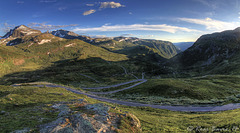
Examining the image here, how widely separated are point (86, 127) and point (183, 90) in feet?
195

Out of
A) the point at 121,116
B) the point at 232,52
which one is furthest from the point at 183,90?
the point at 232,52

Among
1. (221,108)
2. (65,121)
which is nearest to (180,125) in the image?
(65,121)

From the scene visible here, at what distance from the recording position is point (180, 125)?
70.2 ft

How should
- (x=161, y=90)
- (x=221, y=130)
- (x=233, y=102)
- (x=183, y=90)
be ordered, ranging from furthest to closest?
(x=161, y=90) → (x=183, y=90) → (x=233, y=102) → (x=221, y=130)

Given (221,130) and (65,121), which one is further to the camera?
(221,130)

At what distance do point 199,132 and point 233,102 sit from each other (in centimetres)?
4379

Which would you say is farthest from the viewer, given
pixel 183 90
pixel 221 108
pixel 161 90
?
pixel 161 90

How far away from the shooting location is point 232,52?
188 meters

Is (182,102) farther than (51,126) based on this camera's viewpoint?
Yes

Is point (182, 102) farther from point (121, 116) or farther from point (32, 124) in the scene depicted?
point (32, 124)

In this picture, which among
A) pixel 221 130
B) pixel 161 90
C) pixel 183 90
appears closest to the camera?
pixel 221 130

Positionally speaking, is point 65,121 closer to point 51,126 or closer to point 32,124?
point 51,126

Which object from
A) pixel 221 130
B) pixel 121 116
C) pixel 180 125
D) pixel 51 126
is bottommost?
pixel 180 125

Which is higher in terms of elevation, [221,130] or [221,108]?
[221,130]
